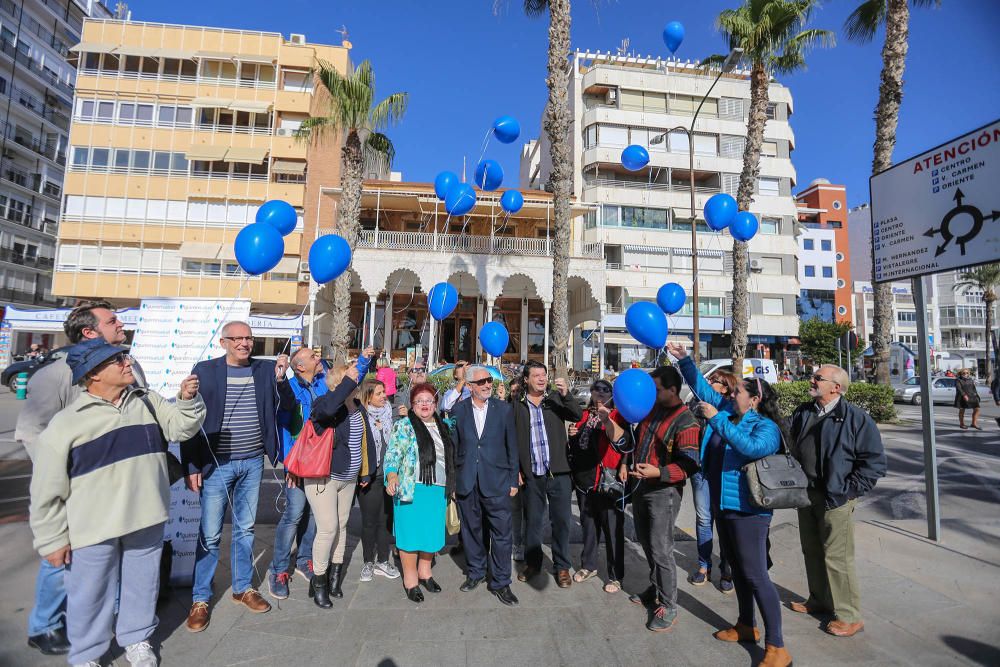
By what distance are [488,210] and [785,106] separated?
24.1 meters

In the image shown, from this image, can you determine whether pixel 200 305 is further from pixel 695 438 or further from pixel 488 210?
pixel 488 210

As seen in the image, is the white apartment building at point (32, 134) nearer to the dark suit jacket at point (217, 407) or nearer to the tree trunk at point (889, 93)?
the dark suit jacket at point (217, 407)

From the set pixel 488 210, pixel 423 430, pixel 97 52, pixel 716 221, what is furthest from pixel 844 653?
pixel 97 52

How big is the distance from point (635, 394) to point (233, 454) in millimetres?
2813

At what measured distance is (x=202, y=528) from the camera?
3.36 m

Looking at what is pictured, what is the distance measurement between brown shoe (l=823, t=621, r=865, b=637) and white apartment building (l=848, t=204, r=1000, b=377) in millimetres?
59123

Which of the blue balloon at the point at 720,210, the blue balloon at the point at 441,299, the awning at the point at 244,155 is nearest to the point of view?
the blue balloon at the point at 441,299

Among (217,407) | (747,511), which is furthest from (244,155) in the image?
(747,511)

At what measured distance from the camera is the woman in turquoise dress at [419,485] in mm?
3805

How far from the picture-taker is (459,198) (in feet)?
38.4

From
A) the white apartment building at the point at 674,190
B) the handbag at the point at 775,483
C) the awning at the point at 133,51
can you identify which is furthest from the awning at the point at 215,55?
the handbag at the point at 775,483

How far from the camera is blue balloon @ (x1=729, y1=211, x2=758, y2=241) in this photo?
1160cm

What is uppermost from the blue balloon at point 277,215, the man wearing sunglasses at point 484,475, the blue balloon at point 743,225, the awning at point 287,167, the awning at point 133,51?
the awning at point 133,51

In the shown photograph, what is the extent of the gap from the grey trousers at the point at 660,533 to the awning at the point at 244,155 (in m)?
28.4
